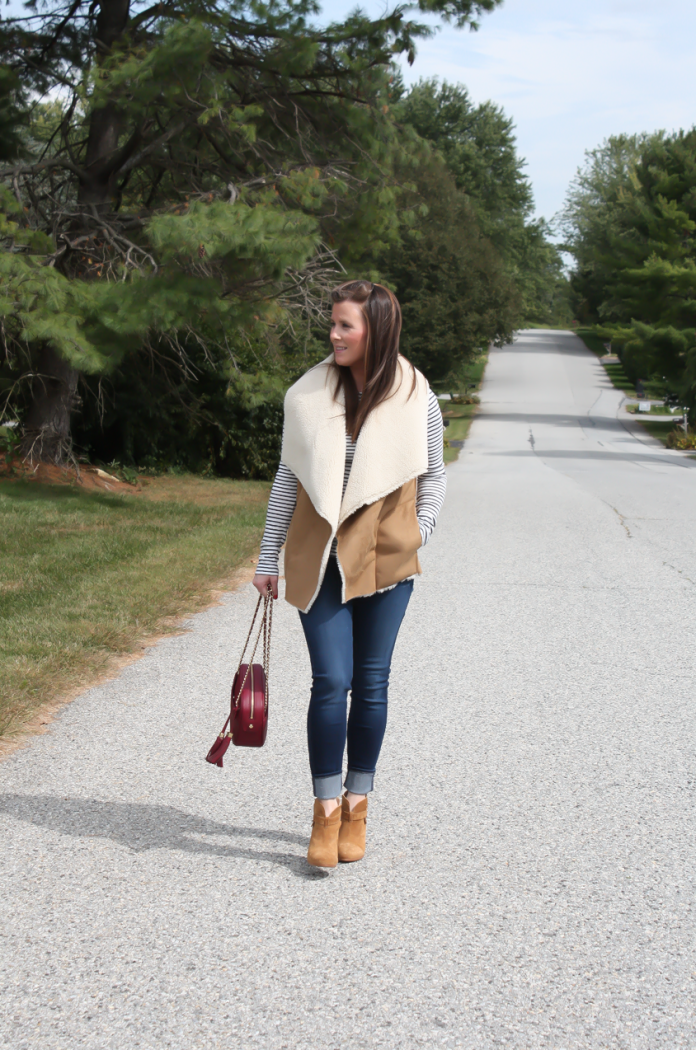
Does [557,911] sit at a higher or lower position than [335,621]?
lower

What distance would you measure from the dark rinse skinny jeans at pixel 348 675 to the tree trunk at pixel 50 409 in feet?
36.3

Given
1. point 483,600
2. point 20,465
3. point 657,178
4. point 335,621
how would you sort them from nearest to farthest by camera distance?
point 335,621, point 483,600, point 20,465, point 657,178

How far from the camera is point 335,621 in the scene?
124 inches

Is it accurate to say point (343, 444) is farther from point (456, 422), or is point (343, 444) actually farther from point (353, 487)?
point (456, 422)

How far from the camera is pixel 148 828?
3.47 m

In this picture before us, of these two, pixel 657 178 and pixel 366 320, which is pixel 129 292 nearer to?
pixel 366 320

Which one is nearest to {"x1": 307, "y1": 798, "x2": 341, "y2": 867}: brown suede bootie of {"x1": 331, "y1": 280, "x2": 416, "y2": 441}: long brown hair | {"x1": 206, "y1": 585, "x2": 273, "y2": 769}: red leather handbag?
{"x1": 206, "y1": 585, "x2": 273, "y2": 769}: red leather handbag

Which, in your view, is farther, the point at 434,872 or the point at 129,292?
the point at 129,292

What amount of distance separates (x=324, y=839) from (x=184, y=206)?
991cm

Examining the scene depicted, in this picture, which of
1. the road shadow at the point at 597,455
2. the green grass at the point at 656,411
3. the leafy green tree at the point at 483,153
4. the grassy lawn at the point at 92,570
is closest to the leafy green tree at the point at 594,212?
the leafy green tree at the point at 483,153

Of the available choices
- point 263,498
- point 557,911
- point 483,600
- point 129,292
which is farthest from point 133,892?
point 263,498

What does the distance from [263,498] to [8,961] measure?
37.7 feet

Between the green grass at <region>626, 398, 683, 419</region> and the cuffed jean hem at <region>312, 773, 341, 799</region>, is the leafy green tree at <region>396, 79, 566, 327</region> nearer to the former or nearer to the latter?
the green grass at <region>626, 398, 683, 419</region>

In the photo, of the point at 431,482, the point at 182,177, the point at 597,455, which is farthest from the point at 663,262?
the point at 431,482
